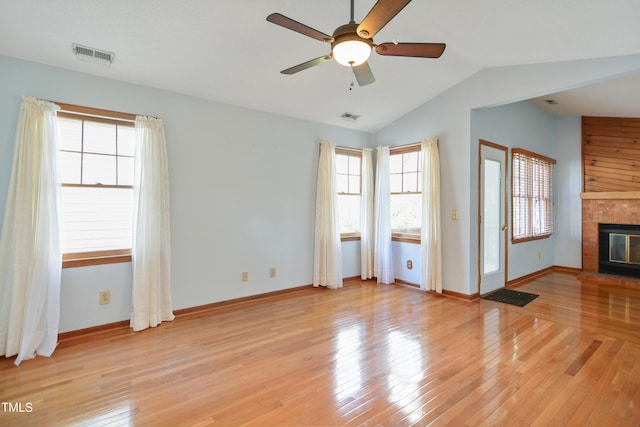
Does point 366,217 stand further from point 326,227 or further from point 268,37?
point 268,37

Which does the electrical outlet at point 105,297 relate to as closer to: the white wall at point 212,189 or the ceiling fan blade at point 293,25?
the white wall at point 212,189

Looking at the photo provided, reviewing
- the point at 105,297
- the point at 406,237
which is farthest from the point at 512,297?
the point at 105,297

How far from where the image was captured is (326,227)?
16.3ft

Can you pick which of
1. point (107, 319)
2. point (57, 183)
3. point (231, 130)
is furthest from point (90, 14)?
point (107, 319)

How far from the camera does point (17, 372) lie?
100 inches

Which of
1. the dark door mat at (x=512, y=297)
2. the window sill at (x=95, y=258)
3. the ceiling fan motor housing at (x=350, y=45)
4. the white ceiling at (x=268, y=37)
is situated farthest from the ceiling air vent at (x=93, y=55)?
the dark door mat at (x=512, y=297)

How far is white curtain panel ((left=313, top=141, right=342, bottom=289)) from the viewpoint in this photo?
16.2 ft

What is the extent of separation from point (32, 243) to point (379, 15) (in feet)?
11.1

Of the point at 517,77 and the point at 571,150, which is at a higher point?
the point at 517,77

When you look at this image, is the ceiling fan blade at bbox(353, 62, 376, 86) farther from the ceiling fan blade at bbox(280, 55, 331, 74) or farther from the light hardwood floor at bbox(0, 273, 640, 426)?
the light hardwood floor at bbox(0, 273, 640, 426)

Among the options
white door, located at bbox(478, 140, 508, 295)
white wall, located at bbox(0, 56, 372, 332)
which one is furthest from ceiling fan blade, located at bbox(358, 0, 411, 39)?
white door, located at bbox(478, 140, 508, 295)

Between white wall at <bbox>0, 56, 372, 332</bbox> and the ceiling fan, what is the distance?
1.99 metres

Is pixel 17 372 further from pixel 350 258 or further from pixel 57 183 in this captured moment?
pixel 350 258

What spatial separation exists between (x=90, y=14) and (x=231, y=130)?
1.85 m
